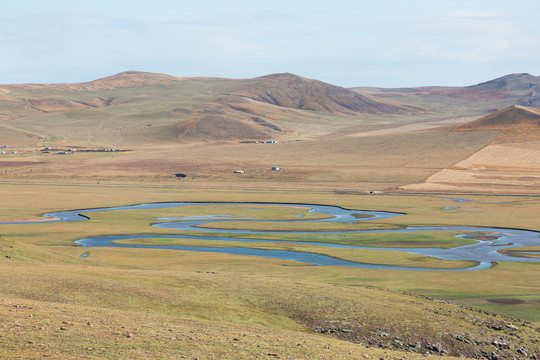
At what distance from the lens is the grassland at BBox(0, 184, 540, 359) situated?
24.3 meters

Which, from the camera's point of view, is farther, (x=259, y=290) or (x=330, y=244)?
(x=330, y=244)

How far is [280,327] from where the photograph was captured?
3244cm

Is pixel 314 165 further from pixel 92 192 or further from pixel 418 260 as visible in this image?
pixel 418 260

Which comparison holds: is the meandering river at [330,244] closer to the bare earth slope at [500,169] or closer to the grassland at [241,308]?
the grassland at [241,308]

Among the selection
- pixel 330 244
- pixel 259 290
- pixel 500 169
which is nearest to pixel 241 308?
pixel 259 290

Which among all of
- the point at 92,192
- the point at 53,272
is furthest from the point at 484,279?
the point at 92,192

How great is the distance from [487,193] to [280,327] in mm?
97400

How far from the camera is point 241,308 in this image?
3478cm

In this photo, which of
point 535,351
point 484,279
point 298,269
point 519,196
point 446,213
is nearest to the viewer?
point 535,351

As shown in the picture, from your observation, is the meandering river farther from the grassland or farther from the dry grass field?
the grassland

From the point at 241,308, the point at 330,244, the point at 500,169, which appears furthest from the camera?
the point at 500,169

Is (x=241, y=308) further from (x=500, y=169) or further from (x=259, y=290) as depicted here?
(x=500, y=169)

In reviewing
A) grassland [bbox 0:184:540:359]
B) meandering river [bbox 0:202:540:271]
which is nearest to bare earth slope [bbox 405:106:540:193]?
meandering river [bbox 0:202:540:271]

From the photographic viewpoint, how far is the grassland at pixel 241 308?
24.3 m
